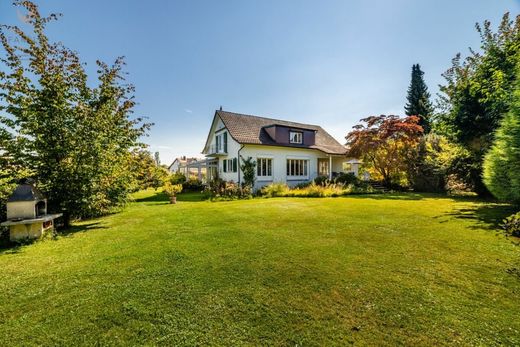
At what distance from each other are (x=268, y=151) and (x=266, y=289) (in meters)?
16.1

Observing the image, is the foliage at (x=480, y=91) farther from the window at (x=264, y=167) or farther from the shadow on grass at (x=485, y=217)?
the window at (x=264, y=167)

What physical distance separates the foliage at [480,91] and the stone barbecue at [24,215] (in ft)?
51.3

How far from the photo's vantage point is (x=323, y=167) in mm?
22141

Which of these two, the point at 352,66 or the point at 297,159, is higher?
the point at 352,66

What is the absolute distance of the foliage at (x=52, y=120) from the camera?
6488 mm

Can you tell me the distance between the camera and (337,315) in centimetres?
254

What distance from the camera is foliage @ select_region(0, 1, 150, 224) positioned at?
21.3 ft

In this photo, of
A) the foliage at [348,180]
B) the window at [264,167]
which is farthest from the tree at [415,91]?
the window at [264,167]

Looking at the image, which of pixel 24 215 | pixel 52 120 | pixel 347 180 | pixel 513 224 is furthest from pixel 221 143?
pixel 513 224

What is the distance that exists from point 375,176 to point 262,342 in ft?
69.2

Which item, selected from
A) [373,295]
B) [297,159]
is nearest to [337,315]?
[373,295]

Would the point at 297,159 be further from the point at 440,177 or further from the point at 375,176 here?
the point at 440,177

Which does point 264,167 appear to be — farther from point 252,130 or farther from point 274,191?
point 252,130

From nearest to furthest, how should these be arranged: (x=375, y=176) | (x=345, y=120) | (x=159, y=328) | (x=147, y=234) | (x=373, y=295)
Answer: (x=159, y=328) < (x=373, y=295) < (x=147, y=234) < (x=375, y=176) < (x=345, y=120)
